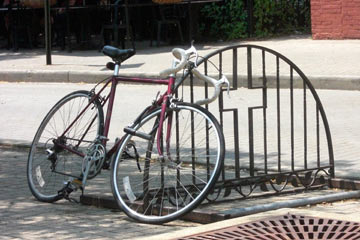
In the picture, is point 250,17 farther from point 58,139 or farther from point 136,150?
point 136,150

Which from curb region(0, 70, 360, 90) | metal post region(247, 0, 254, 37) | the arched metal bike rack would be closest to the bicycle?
the arched metal bike rack

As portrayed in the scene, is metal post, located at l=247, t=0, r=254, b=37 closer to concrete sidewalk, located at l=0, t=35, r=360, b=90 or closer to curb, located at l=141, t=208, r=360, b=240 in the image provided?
concrete sidewalk, located at l=0, t=35, r=360, b=90

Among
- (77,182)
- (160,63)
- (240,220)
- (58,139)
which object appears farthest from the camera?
(160,63)

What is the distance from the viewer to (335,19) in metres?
18.1

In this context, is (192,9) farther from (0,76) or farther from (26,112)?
(26,112)

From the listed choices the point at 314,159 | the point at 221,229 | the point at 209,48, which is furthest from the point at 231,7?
the point at 221,229

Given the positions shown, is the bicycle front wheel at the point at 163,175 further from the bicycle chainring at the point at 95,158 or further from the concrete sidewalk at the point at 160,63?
the concrete sidewalk at the point at 160,63

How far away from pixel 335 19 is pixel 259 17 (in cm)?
253

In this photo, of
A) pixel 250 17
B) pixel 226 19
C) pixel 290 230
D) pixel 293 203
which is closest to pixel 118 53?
pixel 293 203

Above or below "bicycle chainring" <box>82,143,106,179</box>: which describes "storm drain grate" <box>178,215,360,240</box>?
below

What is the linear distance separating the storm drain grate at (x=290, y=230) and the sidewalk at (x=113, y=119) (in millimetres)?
109

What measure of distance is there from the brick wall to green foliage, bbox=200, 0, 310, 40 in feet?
6.32

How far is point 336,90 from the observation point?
1364 centimetres

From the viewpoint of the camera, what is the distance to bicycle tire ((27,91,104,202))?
6.73 metres
